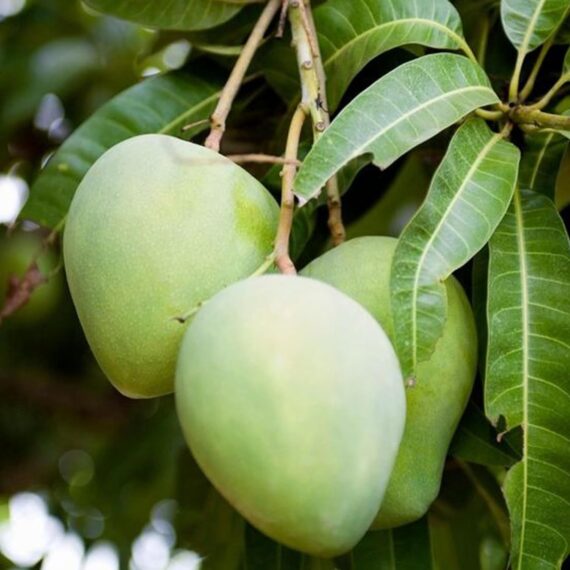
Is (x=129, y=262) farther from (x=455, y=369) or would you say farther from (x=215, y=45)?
Result: (x=215, y=45)

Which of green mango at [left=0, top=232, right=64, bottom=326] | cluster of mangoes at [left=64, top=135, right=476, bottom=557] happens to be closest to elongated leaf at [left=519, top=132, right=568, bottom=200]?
cluster of mangoes at [left=64, top=135, right=476, bottom=557]

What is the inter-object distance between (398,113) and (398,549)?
351 mm

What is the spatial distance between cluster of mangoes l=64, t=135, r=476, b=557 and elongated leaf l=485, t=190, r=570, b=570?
28mm

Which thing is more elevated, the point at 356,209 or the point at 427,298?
the point at 427,298

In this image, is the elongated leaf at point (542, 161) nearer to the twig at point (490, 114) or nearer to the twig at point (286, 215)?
the twig at point (490, 114)

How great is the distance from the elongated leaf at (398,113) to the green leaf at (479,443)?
0.66 feet

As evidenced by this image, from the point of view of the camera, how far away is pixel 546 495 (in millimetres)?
755

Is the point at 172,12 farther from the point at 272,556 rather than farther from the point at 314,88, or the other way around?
the point at 272,556

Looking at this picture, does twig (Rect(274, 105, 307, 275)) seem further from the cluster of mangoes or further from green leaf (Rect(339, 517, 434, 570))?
green leaf (Rect(339, 517, 434, 570))

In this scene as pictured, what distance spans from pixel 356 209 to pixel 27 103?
49 centimetres

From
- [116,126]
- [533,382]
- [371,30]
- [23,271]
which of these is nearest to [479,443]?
[533,382]

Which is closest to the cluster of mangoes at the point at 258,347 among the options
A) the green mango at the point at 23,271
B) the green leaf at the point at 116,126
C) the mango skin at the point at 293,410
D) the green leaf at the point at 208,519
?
the mango skin at the point at 293,410

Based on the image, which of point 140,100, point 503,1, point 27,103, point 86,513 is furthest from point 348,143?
point 86,513

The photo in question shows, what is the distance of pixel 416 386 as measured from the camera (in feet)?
2.46
